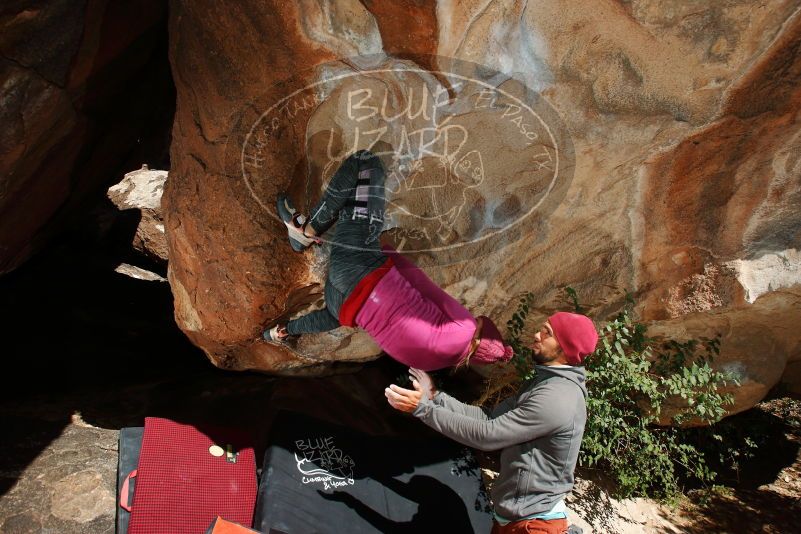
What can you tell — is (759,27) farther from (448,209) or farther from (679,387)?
(679,387)

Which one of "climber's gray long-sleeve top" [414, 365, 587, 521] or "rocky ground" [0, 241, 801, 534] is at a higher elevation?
"climber's gray long-sleeve top" [414, 365, 587, 521]

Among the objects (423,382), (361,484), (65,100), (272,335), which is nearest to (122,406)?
(272,335)

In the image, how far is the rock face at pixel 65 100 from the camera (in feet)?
9.54

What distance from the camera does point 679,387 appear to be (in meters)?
3.46

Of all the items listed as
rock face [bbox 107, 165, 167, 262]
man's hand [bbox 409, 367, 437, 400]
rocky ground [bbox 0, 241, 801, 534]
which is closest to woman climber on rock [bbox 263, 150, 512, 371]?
man's hand [bbox 409, 367, 437, 400]

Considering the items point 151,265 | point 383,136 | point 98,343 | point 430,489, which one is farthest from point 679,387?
point 151,265

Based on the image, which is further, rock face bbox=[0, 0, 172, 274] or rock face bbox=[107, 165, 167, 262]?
rock face bbox=[107, 165, 167, 262]

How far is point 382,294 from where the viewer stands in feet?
8.45

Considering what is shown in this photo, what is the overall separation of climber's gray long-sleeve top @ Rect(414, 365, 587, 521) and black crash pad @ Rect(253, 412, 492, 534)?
902 millimetres

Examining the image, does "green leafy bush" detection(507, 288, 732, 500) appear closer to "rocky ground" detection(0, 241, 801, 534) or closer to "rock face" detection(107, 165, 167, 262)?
"rocky ground" detection(0, 241, 801, 534)

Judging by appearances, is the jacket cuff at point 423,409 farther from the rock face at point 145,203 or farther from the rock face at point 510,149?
the rock face at point 145,203

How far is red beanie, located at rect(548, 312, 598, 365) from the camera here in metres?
2.20

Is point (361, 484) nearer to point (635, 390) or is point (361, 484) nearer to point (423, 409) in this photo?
point (423, 409)

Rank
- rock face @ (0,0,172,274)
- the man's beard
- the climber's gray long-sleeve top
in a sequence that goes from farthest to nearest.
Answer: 1. rock face @ (0,0,172,274)
2. the man's beard
3. the climber's gray long-sleeve top
